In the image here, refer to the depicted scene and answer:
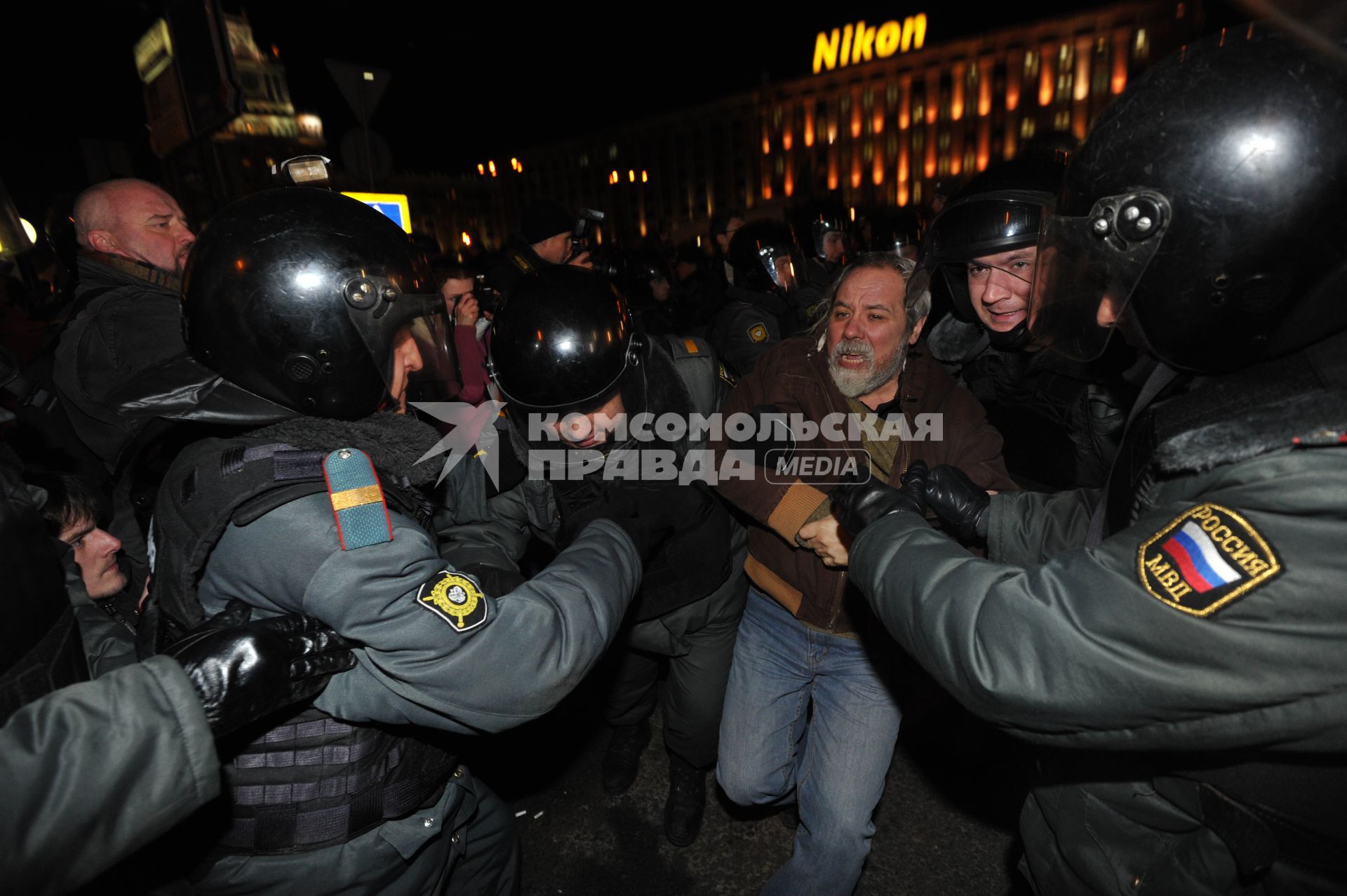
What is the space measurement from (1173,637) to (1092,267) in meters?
0.84

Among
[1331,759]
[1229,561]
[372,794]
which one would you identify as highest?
[1229,561]

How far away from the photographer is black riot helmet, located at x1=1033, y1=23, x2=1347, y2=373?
110 cm

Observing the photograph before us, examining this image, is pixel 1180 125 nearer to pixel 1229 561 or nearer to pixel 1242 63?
pixel 1242 63

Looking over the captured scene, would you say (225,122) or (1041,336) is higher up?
(225,122)

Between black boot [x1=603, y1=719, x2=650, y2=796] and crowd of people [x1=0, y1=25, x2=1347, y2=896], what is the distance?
0.76 meters

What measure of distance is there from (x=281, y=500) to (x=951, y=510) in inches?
72.1

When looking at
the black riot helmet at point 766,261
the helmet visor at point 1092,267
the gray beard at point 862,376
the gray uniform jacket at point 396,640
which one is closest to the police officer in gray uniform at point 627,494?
the gray beard at point 862,376

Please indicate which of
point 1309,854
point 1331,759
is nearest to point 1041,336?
point 1331,759

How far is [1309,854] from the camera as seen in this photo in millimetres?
1115

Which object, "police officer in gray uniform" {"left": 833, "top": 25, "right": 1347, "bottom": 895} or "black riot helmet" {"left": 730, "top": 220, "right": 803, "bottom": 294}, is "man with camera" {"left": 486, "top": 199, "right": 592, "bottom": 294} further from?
"police officer in gray uniform" {"left": 833, "top": 25, "right": 1347, "bottom": 895}

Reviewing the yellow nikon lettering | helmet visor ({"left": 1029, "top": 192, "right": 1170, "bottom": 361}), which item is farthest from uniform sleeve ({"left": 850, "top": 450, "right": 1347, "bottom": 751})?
the yellow nikon lettering

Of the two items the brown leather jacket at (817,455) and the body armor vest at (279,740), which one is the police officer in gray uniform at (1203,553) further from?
the body armor vest at (279,740)

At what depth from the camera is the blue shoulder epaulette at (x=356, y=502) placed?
129 cm

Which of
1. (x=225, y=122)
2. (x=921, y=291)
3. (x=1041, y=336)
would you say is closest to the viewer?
(x=1041, y=336)
